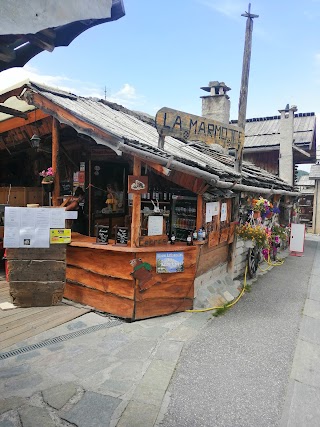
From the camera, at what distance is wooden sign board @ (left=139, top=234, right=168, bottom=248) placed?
6160 millimetres

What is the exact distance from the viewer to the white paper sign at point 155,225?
20.7 feet

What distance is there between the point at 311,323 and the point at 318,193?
64.9 ft

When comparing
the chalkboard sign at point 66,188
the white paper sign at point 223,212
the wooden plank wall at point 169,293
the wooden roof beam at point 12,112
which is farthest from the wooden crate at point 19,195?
the white paper sign at point 223,212

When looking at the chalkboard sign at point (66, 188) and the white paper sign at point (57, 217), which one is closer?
the white paper sign at point (57, 217)

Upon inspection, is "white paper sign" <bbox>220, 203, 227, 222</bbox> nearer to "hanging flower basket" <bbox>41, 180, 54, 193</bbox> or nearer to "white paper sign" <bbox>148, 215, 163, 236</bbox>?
"white paper sign" <bbox>148, 215, 163, 236</bbox>

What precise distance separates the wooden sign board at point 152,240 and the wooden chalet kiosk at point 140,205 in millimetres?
19

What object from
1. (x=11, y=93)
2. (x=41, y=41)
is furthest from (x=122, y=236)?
(x=41, y=41)

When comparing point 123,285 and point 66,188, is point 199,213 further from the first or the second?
point 66,188

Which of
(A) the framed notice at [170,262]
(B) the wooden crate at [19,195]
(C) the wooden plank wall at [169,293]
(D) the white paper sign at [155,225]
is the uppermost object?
(B) the wooden crate at [19,195]

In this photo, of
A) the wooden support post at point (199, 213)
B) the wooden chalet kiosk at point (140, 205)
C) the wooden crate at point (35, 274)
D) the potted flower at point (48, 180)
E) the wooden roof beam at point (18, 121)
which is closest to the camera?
the wooden chalet kiosk at point (140, 205)

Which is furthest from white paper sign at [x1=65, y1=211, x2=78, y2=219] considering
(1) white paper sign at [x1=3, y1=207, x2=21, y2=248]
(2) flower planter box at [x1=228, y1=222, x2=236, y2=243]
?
(2) flower planter box at [x1=228, y1=222, x2=236, y2=243]

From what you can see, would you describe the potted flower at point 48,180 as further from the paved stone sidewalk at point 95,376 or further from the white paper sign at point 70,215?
the paved stone sidewalk at point 95,376

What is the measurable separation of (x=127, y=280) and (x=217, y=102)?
11738mm

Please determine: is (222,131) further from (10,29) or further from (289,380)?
(10,29)
